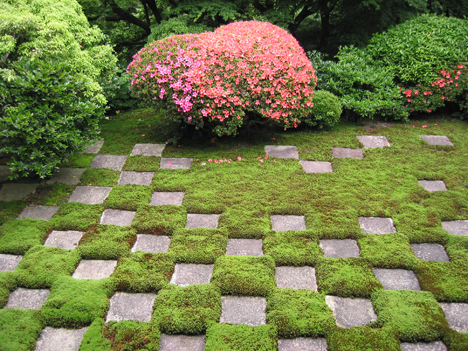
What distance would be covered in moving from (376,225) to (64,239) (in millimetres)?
3471

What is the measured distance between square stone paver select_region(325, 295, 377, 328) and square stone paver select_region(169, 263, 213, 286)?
1.14 metres

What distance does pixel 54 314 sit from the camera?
11.1 feet

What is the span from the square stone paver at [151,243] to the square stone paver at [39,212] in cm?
120

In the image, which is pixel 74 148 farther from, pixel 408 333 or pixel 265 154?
pixel 408 333

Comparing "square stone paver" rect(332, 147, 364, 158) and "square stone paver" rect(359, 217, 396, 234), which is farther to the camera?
"square stone paver" rect(332, 147, 364, 158)

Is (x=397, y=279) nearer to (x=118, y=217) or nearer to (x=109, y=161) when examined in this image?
(x=118, y=217)

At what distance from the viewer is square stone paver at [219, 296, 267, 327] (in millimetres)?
3363

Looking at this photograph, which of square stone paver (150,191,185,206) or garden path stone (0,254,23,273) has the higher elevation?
square stone paver (150,191,185,206)

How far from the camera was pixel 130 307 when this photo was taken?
11.5 ft

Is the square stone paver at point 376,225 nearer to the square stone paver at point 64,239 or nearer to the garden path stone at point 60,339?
the garden path stone at point 60,339

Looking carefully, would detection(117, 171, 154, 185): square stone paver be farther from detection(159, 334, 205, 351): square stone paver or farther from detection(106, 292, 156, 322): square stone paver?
detection(159, 334, 205, 351): square stone paver

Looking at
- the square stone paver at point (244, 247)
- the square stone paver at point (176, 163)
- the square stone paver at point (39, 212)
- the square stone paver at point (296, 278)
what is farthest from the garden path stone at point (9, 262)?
the square stone paver at point (296, 278)

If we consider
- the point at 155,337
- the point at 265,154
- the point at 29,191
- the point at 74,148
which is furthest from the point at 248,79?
the point at 155,337

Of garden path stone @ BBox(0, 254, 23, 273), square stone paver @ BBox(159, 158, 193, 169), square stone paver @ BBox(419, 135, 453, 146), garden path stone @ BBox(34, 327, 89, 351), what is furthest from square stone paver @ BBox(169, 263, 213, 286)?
square stone paver @ BBox(419, 135, 453, 146)
